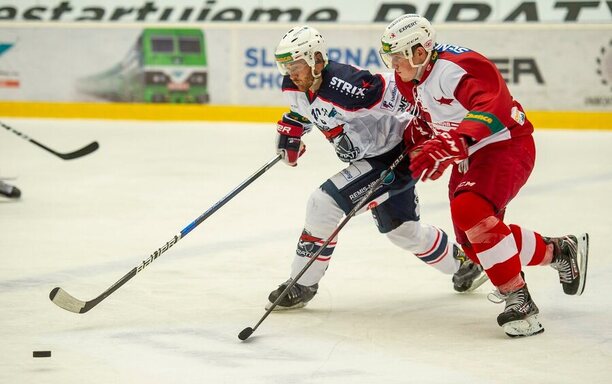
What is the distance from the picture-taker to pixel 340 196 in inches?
151

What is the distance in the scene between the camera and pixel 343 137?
157 inches

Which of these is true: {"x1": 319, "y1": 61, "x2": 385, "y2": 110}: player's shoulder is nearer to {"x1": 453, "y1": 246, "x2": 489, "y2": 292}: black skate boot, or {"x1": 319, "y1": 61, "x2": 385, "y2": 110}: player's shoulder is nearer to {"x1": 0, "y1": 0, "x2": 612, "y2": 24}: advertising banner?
{"x1": 453, "y1": 246, "x2": 489, "y2": 292}: black skate boot

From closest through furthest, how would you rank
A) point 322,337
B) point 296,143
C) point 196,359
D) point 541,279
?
1. point 196,359
2. point 322,337
3. point 296,143
4. point 541,279

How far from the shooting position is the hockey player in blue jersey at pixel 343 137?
3.84 metres

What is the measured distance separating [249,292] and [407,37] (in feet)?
4.05

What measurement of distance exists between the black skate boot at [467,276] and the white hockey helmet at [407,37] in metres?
0.97

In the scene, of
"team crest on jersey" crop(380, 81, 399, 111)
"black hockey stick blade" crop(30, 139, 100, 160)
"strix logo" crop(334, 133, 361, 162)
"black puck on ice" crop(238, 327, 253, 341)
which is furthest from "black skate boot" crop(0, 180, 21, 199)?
"black puck on ice" crop(238, 327, 253, 341)

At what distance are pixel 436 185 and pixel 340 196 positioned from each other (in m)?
3.26

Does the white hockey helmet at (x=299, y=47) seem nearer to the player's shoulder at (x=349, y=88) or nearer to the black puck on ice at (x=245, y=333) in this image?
the player's shoulder at (x=349, y=88)

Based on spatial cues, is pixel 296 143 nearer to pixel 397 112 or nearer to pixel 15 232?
pixel 397 112

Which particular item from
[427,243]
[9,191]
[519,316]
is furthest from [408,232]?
[9,191]

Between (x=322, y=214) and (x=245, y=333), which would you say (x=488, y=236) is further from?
(x=245, y=333)

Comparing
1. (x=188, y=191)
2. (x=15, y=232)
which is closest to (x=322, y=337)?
(x=15, y=232)

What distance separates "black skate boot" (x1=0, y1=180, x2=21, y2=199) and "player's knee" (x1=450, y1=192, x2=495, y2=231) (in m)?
3.69
